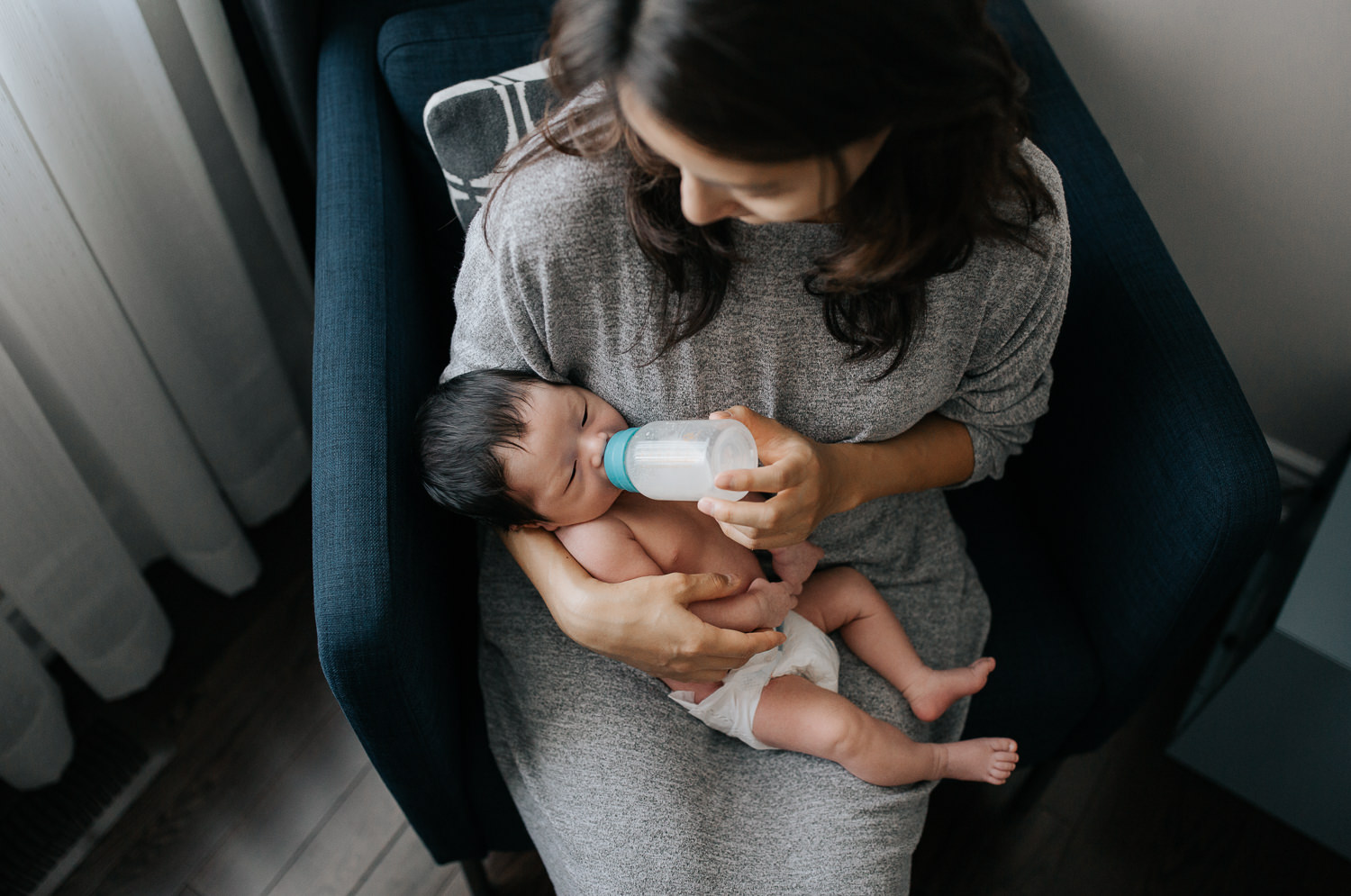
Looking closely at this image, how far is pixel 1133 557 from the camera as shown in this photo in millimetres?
1024

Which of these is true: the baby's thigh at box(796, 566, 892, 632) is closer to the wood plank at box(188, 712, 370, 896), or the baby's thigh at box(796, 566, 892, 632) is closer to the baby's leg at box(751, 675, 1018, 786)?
the baby's leg at box(751, 675, 1018, 786)

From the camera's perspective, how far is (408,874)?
4.59 ft

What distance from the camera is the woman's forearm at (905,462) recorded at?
3.03 feet

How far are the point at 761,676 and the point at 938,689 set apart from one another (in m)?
0.22

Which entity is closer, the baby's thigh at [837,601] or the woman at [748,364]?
the woman at [748,364]

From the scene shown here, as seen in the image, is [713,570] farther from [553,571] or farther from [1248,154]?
[1248,154]

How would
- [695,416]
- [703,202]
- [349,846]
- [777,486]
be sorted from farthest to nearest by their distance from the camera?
1. [349,846]
2. [695,416]
3. [777,486]
4. [703,202]

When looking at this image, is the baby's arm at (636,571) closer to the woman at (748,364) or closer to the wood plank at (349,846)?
the woman at (748,364)

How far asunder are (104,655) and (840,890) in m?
1.19

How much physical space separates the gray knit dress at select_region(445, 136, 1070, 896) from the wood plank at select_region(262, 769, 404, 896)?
56cm

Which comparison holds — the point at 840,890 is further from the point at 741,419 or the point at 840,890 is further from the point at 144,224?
the point at 144,224

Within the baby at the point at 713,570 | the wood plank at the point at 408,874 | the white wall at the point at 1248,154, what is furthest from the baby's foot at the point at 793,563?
the white wall at the point at 1248,154

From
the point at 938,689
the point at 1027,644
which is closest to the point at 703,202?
the point at 938,689

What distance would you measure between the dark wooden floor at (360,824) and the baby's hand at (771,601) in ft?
2.38
